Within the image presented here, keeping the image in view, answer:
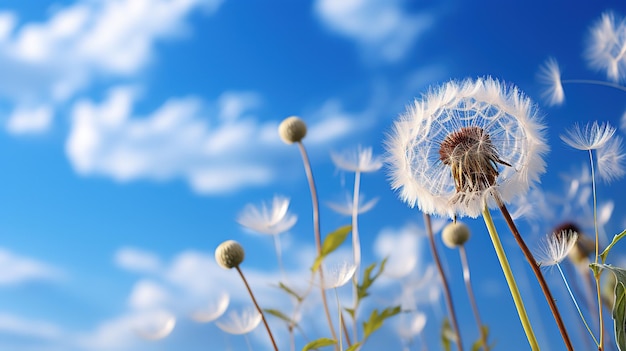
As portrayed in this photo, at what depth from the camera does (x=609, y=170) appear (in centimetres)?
200

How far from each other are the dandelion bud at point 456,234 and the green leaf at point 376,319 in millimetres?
954

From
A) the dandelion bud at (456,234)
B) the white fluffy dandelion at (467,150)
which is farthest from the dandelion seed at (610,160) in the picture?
the dandelion bud at (456,234)

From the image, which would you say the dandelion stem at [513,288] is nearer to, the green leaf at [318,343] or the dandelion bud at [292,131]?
the green leaf at [318,343]

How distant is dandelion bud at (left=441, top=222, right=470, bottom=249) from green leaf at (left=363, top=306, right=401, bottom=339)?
95 cm

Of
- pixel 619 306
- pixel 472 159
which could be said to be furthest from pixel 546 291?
pixel 472 159

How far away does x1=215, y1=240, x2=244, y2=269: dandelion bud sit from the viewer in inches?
99.7

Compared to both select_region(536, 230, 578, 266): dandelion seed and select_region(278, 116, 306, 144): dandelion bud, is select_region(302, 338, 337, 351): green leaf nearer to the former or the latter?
select_region(536, 230, 578, 266): dandelion seed

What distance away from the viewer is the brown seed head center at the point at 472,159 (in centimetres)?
190

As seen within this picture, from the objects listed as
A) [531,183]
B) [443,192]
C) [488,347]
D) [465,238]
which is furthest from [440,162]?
[488,347]

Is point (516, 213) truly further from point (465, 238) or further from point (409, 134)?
point (465, 238)

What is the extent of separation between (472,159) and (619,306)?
0.55m

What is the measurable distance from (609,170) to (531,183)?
0.29 metres

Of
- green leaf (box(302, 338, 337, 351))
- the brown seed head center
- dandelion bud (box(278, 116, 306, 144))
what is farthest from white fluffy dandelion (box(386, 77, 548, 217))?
dandelion bud (box(278, 116, 306, 144))

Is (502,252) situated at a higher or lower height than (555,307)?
higher
